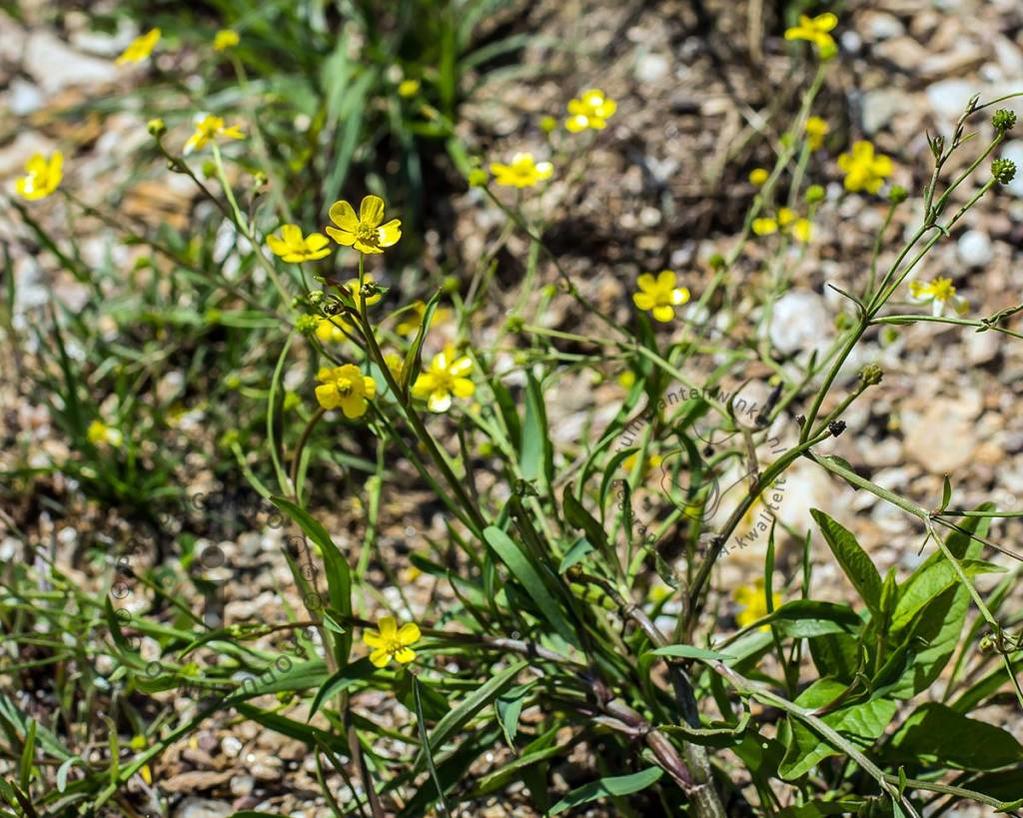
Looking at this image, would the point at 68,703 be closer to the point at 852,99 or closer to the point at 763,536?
the point at 763,536

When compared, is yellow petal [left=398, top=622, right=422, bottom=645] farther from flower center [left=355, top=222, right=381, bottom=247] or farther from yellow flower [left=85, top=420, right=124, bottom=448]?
yellow flower [left=85, top=420, right=124, bottom=448]

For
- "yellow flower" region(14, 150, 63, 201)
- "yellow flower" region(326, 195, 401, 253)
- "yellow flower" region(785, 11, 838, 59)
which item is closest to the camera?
"yellow flower" region(326, 195, 401, 253)

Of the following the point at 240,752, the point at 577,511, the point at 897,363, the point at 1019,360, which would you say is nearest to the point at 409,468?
the point at 240,752

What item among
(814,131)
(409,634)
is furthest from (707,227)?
(409,634)

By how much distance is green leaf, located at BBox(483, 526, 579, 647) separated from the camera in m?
1.85

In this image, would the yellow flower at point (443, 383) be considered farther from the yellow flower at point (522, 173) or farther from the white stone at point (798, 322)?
the white stone at point (798, 322)

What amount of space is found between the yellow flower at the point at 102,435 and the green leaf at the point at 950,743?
189 cm

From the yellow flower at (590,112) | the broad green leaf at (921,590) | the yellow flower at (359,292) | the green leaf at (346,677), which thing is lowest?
the green leaf at (346,677)

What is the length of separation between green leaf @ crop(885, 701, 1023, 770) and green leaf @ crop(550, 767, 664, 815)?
1.38 feet

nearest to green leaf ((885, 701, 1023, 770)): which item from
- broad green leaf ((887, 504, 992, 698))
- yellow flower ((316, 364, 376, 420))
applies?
broad green leaf ((887, 504, 992, 698))

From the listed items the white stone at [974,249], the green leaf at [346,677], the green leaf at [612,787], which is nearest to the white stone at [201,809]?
the green leaf at [346,677]

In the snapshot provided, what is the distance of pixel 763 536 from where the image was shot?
2574 mm

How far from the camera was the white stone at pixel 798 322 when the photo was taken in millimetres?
2967

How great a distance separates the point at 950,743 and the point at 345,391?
1.15m
